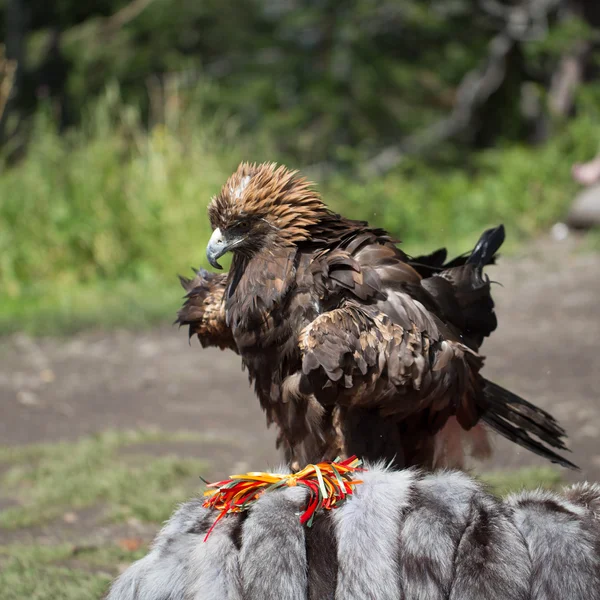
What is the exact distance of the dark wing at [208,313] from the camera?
12.4ft

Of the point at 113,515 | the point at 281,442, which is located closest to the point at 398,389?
the point at 281,442

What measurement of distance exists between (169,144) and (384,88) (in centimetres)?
571

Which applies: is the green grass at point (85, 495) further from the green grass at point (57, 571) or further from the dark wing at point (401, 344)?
the dark wing at point (401, 344)

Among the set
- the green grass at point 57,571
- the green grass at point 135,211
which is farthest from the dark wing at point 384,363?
the green grass at point 135,211

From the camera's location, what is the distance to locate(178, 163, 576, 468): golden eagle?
323 cm

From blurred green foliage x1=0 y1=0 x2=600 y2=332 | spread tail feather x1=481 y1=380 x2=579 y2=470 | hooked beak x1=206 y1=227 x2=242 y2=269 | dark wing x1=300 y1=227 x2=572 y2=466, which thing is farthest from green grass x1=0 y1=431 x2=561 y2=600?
blurred green foliage x1=0 y1=0 x2=600 y2=332

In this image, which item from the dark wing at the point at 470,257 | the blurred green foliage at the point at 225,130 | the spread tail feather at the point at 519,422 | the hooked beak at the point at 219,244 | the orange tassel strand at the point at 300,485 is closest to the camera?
the orange tassel strand at the point at 300,485

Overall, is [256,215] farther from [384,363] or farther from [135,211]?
[135,211]

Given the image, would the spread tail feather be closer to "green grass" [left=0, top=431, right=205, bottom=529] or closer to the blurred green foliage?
"green grass" [left=0, top=431, right=205, bottom=529]

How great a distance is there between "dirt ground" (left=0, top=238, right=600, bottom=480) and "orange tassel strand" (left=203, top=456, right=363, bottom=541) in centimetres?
266

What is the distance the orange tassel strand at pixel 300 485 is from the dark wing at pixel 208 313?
1.06 m

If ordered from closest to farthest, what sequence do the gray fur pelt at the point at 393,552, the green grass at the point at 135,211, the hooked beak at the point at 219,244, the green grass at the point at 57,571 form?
the gray fur pelt at the point at 393,552, the hooked beak at the point at 219,244, the green grass at the point at 57,571, the green grass at the point at 135,211

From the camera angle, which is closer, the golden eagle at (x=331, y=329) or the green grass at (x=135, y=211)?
the golden eagle at (x=331, y=329)

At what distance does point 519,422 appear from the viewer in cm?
381
